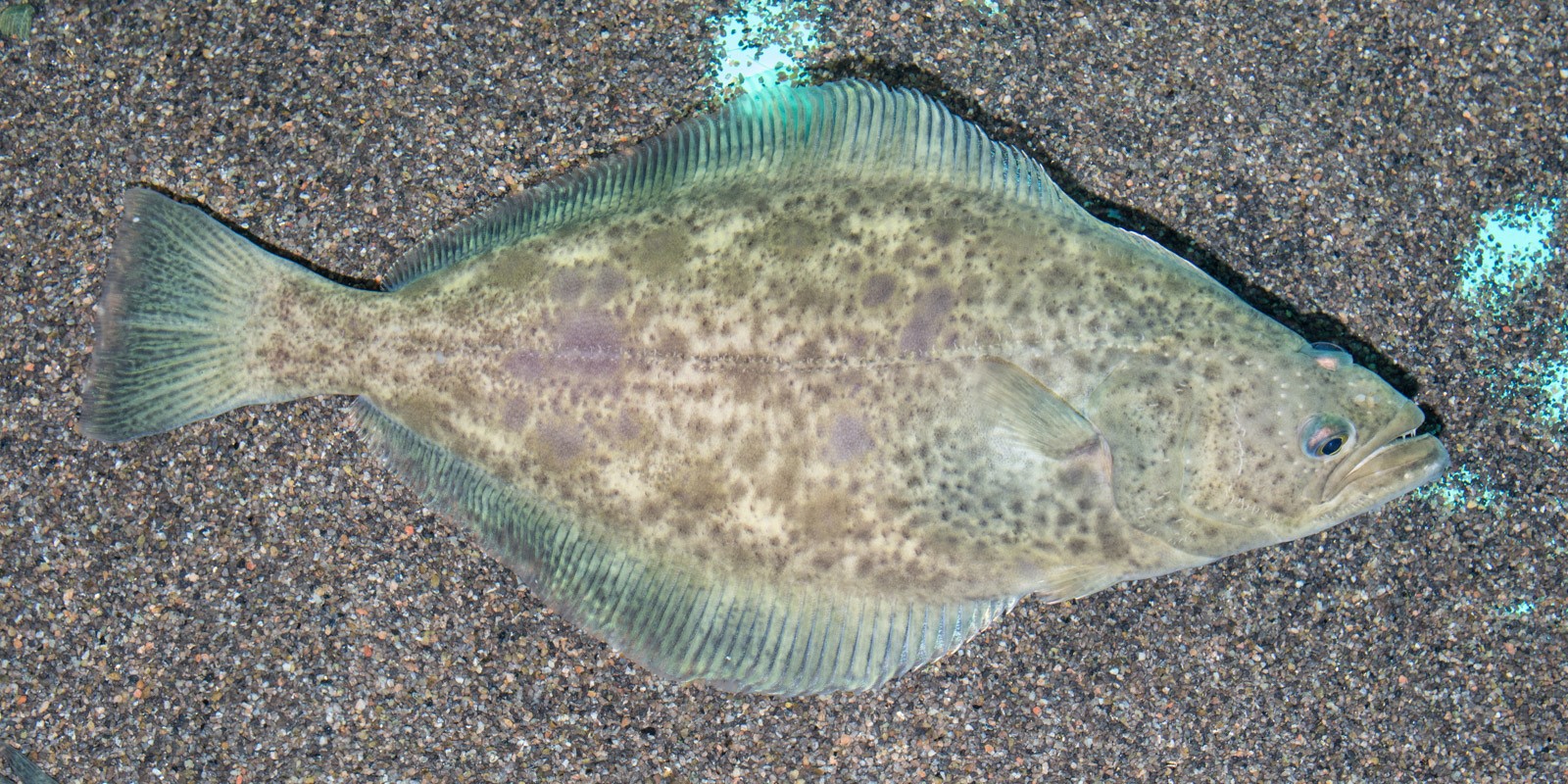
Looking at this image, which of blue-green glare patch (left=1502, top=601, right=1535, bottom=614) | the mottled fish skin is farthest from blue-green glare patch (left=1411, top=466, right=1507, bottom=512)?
the mottled fish skin

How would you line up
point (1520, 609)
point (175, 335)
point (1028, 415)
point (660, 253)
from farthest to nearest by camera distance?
point (1520, 609) < point (175, 335) < point (660, 253) < point (1028, 415)

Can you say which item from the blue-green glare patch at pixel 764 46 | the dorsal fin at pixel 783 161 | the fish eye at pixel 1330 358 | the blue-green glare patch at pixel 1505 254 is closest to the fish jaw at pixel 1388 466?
the fish eye at pixel 1330 358

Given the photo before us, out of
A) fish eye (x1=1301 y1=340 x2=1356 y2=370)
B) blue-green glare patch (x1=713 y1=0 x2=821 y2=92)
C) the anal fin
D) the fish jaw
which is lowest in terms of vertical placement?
the anal fin

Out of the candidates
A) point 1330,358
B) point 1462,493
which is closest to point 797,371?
point 1330,358

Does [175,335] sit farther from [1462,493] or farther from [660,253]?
[1462,493]

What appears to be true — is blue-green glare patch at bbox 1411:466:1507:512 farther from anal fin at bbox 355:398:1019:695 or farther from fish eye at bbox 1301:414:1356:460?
anal fin at bbox 355:398:1019:695
